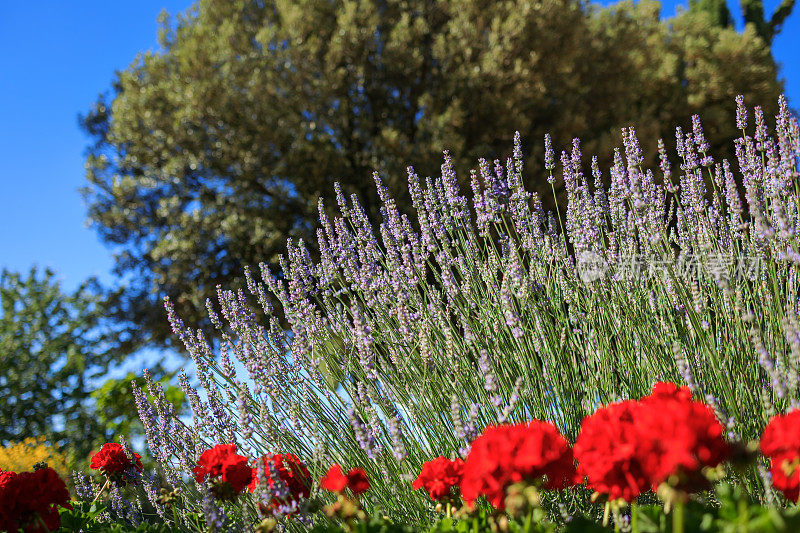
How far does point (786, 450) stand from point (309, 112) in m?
9.03

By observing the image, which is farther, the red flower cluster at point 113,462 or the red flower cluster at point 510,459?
the red flower cluster at point 113,462

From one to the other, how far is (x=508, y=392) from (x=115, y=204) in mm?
9933

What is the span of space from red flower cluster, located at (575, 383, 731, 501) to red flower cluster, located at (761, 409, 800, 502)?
114 mm

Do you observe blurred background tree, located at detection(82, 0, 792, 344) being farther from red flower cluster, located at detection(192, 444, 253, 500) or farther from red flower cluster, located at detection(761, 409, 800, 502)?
red flower cluster, located at detection(761, 409, 800, 502)

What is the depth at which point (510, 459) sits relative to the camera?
1.54 meters

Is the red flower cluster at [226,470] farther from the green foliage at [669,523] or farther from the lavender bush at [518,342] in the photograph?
the green foliage at [669,523]

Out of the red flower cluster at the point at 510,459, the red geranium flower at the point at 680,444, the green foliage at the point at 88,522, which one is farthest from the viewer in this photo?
A: the green foliage at the point at 88,522

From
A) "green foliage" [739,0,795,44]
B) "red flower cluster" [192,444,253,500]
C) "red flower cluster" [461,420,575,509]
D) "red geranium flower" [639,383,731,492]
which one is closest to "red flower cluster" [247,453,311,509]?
"red flower cluster" [192,444,253,500]

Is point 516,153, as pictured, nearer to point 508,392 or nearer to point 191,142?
point 508,392

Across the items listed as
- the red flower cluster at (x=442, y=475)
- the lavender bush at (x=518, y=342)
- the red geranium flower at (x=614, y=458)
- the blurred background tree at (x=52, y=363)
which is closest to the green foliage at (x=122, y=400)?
the blurred background tree at (x=52, y=363)

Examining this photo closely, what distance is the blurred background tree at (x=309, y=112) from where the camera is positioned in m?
9.12

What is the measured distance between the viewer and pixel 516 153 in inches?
118

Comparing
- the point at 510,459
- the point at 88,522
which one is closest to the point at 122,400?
the point at 88,522

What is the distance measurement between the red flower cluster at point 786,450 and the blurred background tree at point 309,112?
7.43 metres
